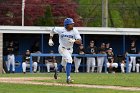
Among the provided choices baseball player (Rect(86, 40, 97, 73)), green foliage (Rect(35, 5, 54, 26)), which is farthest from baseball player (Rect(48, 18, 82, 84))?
green foliage (Rect(35, 5, 54, 26))

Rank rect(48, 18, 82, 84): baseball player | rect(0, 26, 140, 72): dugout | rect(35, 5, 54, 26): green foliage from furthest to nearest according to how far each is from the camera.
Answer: rect(35, 5, 54, 26): green foliage
rect(0, 26, 140, 72): dugout
rect(48, 18, 82, 84): baseball player

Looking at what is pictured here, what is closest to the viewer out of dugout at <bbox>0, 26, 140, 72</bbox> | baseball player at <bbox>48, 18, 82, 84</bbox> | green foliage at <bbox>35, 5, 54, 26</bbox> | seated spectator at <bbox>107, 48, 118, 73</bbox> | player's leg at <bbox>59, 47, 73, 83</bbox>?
player's leg at <bbox>59, 47, 73, 83</bbox>

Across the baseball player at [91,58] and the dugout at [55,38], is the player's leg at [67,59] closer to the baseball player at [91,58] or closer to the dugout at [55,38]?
the baseball player at [91,58]

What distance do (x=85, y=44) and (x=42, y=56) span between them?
3457 millimetres

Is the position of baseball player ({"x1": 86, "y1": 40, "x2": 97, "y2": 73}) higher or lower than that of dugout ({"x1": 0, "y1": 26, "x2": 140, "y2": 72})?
lower

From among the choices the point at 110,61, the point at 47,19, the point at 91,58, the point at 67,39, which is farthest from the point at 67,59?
the point at 47,19

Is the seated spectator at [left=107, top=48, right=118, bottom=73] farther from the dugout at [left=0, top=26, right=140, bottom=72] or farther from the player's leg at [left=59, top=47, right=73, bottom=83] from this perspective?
the player's leg at [left=59, top=47, right=73, bottom=83]

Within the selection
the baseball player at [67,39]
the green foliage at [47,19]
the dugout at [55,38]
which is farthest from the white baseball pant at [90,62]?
the green foliage at [47,19]

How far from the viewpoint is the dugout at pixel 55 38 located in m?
28.1

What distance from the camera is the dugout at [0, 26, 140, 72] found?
1107 inches

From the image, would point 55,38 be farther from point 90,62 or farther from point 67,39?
point 67,39

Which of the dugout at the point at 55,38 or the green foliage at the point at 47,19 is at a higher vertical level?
the green foliage at the point at 47,19

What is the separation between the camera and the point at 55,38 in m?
29.7

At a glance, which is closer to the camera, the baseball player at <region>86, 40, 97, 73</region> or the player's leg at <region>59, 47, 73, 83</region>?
the player's leg at <region>59, 47, 73, 83</region>
